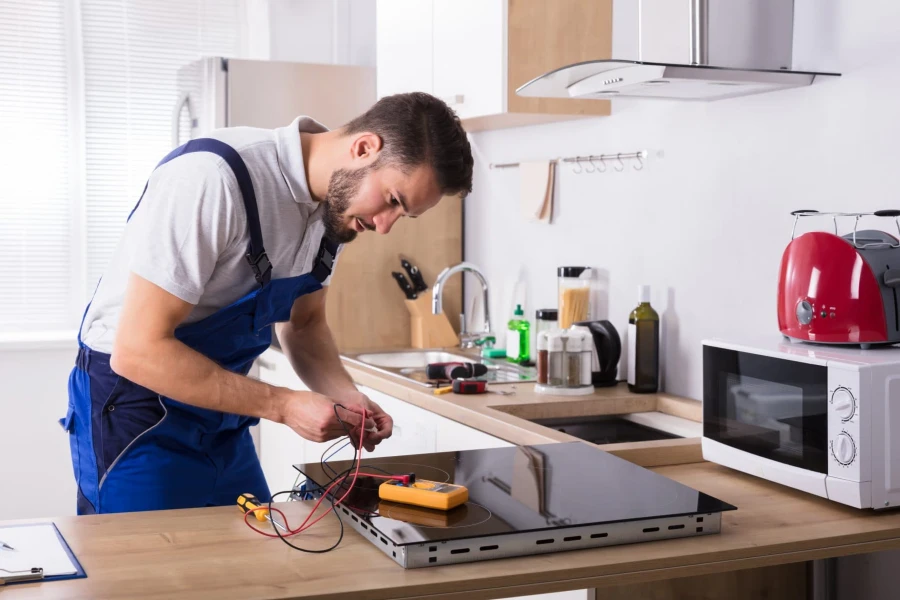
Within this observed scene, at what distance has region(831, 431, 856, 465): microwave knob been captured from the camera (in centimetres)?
147

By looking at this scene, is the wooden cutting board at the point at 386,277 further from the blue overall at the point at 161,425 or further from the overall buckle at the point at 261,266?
the overall buckle at the point at 261,266

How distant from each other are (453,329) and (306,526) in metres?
2.29

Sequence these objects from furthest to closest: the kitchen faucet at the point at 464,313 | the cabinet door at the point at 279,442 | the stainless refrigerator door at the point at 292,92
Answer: the stainless refrigerator door at the point at 292,92, the cabinet door at the point at 279,442, the kitchen faucet at the point at 464,313

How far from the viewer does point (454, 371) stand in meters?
2.61

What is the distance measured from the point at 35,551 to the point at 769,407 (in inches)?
45.1

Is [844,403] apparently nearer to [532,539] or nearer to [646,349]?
[532,539]

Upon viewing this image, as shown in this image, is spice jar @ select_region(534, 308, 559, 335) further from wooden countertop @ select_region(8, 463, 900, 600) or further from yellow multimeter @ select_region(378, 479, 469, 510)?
yellow multimeter @ select_region(378, 479, 469, 510)

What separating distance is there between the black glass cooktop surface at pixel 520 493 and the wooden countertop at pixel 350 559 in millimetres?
40

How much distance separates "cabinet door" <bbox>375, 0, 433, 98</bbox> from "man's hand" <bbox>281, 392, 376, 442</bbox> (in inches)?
71.8

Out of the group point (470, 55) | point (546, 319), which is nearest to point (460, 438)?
point (546, 319)

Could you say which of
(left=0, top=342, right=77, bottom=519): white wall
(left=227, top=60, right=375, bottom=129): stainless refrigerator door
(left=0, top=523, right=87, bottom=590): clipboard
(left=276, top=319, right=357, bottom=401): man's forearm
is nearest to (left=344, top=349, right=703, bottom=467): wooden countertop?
(left=276, top=319, right=357, bottom=401): man's forearm

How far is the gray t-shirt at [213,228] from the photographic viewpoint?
58.2 inches

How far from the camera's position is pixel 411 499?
1.34 meters

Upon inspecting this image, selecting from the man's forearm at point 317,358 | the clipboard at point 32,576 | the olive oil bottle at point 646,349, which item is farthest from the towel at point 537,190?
the clipboard at point 32,576
